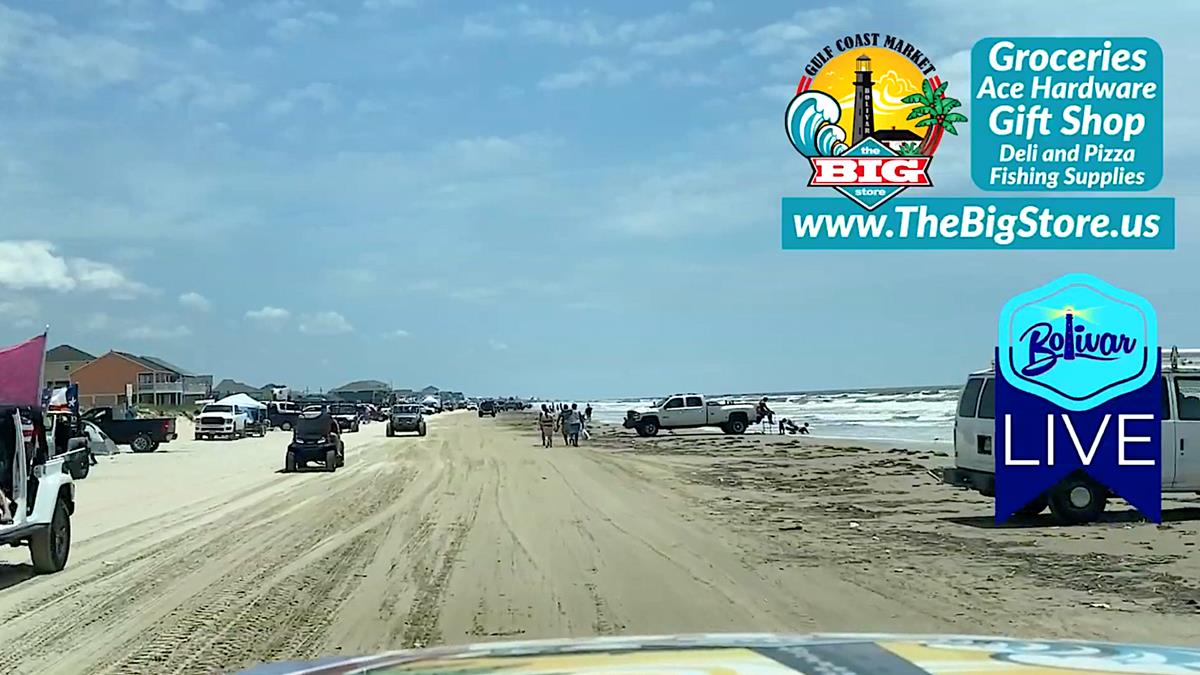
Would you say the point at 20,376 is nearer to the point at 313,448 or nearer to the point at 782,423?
the point at 313,448

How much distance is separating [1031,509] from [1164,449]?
6.54 feet

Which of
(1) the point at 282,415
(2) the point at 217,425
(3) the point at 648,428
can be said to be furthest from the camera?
(1) the point at 282,415

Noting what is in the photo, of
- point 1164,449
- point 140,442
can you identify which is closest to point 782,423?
point 140,442

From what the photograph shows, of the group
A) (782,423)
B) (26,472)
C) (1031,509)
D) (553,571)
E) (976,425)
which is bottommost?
(553,571)

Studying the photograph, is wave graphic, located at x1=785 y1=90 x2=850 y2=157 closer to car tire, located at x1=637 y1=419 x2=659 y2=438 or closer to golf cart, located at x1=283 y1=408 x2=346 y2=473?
golf cart, located at x1=283 y1=408 x2=346 y2=473

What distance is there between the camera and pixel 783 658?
10.4 ft

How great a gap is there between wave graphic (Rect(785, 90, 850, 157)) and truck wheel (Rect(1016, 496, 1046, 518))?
598 centimetres

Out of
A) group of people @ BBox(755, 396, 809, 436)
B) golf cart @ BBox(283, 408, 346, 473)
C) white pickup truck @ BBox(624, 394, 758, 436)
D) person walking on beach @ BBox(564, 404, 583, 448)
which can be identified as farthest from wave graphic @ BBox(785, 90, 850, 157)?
white pickup truck @ BBox(624, 394, 758, 436)

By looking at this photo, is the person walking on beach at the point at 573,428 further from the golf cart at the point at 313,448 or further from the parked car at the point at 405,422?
the golf cart at the point at 313,448

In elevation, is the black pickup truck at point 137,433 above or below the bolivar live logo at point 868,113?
below

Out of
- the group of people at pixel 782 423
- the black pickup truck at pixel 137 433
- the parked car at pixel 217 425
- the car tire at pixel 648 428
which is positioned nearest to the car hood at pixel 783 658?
the black pickup truck at pixel 137 433

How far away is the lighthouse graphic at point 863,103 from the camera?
19.1 m

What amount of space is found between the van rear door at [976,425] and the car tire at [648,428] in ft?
135

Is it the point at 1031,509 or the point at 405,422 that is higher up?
the point at 405,422
